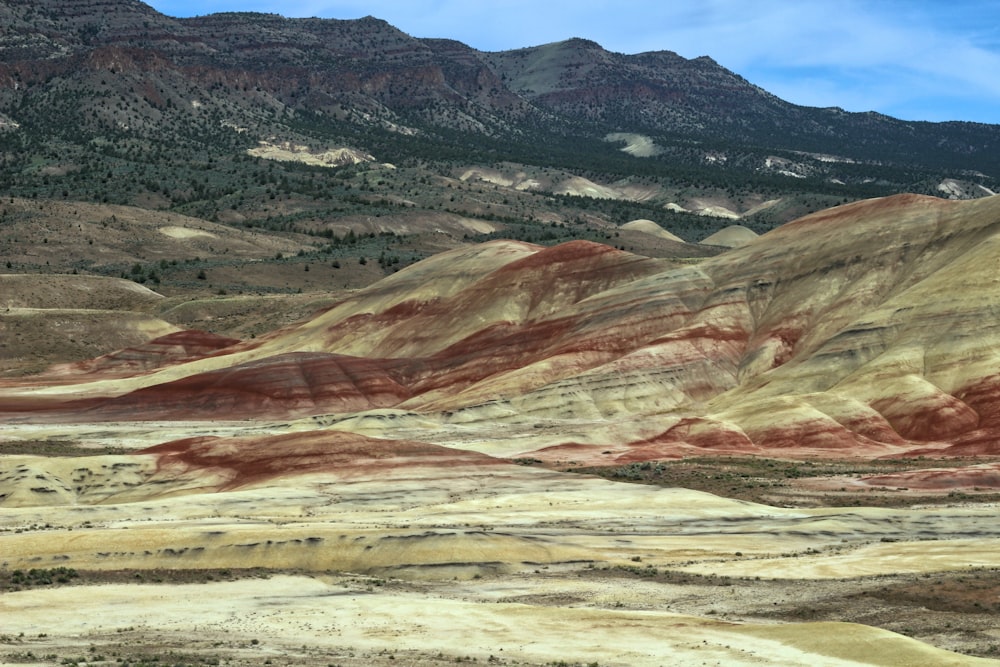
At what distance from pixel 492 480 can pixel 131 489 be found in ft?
62.6

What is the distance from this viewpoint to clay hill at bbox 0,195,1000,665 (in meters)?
38.4

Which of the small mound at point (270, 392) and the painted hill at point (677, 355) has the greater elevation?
the painted hill at point (677, 355)

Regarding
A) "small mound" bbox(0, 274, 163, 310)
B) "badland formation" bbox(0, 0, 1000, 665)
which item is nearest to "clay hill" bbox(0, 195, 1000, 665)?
"badland formation" bbox(0, 0, 1000, 665)

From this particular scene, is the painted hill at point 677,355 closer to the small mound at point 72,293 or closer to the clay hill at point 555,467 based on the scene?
the clay hill at point 555,467

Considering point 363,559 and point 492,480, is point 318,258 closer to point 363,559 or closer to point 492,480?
point 492,480

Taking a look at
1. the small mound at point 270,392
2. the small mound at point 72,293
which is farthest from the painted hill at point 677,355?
the small mound at point 72,293

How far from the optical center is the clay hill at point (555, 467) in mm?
38406

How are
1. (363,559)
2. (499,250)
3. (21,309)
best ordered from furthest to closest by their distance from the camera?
1. (21,309)
2. (499,250)
3. (363,559)

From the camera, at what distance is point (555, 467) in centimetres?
7769

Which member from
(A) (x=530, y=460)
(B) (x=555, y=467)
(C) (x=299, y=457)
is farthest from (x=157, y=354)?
(B) (x=555, y=467)

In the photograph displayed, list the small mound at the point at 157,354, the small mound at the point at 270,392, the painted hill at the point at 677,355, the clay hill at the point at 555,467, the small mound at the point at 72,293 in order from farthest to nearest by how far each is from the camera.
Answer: the small mound at the point at 72,293
the small mound at the point at 157,354
the small mound at the point at 270,392
the painted hill at the point at 677,355
the clay hill at the point at 555,467

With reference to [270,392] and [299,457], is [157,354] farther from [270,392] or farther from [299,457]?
[299,457]

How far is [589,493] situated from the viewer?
66.6 meters

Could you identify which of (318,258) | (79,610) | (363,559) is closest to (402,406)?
(363,559)
